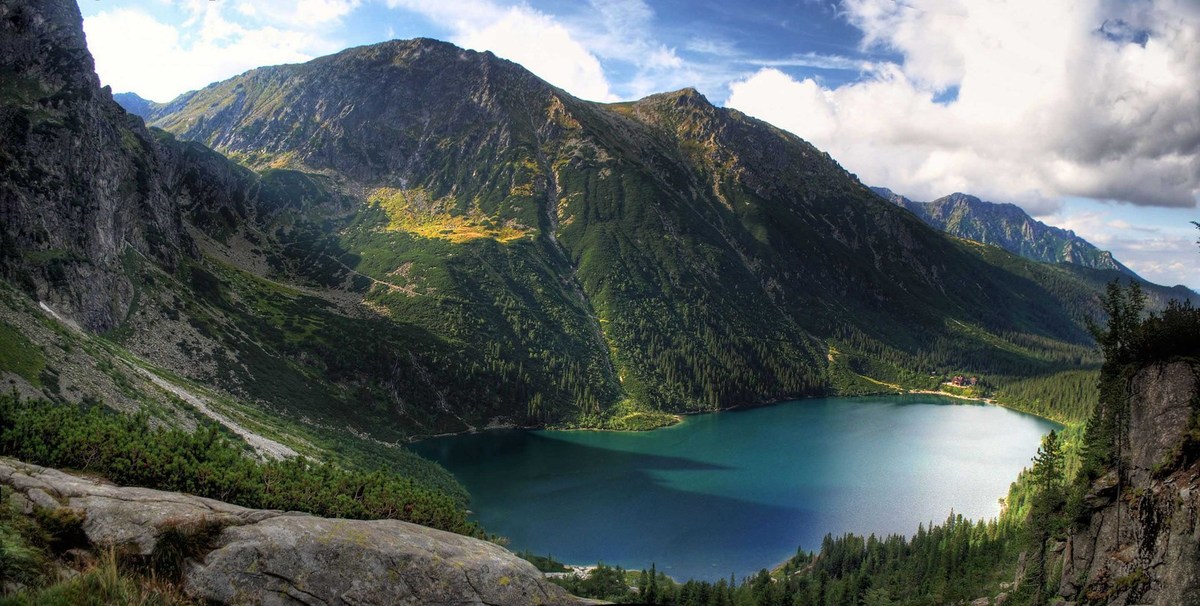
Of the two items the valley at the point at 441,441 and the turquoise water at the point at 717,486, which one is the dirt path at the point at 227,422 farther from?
the turquoise water at the point at 717,486

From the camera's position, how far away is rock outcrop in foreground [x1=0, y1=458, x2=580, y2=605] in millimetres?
12188

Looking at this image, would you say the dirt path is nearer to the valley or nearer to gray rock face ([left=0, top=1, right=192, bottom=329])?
the valley

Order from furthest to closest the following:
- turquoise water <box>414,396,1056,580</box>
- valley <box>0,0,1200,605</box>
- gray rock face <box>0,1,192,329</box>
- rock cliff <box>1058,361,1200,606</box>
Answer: turquoise water <box>414,396,1056,580</box> < gray rock face <box>0,1,192,329</box> < rock cliff <box>1058,361,1200,606</box> < valley <box>0,0,1200,605</box>

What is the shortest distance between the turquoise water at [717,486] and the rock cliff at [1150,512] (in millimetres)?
55562

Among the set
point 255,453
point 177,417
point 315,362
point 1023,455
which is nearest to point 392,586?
point 255,453

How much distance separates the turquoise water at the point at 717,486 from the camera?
3829 inches

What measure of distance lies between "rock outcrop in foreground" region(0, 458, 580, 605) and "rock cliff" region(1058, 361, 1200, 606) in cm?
3550

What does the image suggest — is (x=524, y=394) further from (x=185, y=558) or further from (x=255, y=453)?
(x=185, y=558)

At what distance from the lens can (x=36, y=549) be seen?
1165 cm

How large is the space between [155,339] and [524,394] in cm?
9092

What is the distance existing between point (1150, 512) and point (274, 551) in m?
44.0

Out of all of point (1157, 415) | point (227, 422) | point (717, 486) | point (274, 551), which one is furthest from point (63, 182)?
point (1157, 415)

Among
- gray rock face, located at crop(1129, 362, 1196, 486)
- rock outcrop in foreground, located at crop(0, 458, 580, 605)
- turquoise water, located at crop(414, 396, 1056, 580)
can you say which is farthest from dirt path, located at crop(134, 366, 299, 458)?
gray rock face, located at crop(1129, 362, 1196, 486)

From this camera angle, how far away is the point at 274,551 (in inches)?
494
